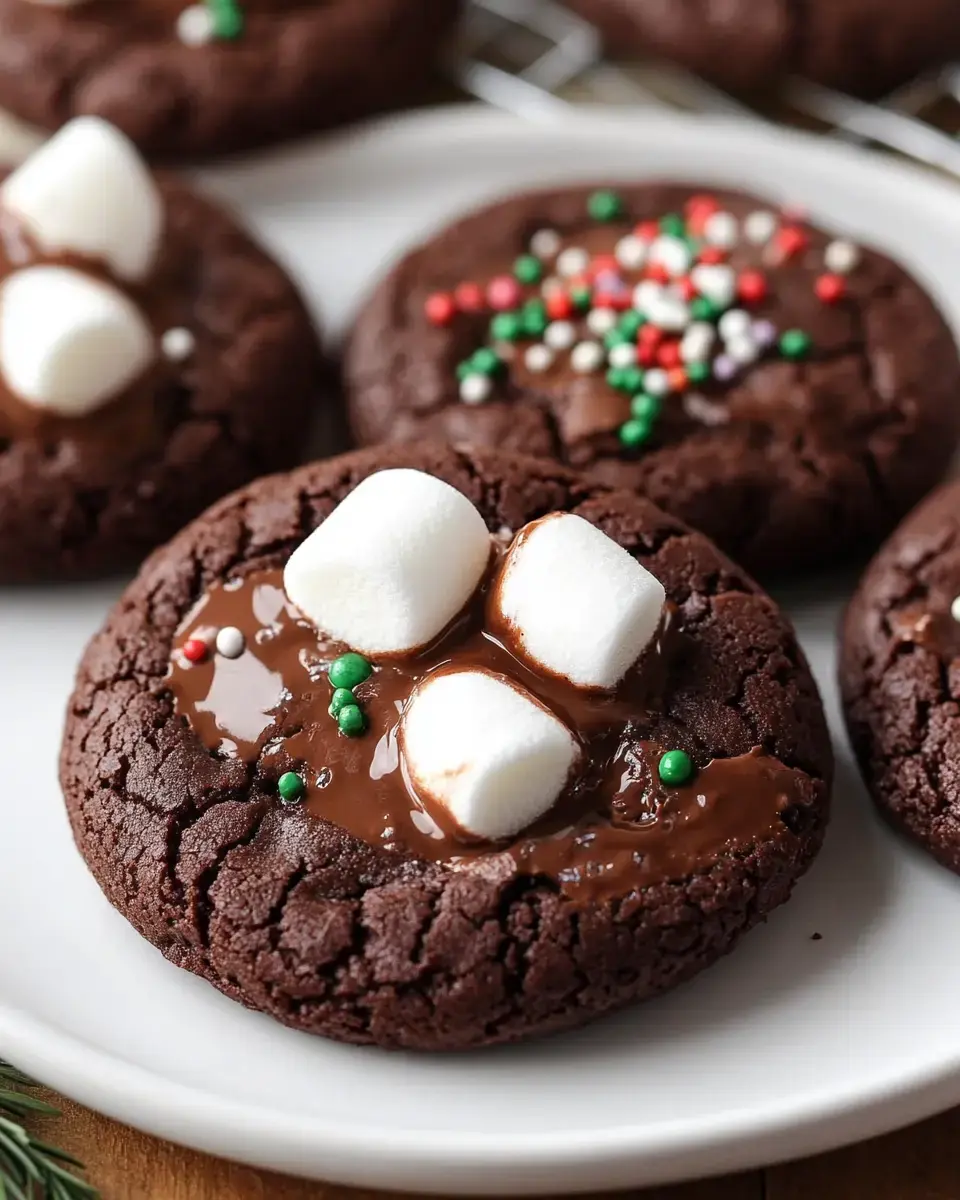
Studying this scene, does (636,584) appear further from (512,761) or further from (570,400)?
(570,400)

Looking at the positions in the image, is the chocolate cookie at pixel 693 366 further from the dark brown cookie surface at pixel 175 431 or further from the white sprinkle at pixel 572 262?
the dark brown cookie surface at pixel 175 431

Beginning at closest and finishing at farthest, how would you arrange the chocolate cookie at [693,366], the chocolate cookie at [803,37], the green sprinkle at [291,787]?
the green sprinkle at [291,787], the chocolate cookie at [693,366], the chocolate cookie at [803,37]

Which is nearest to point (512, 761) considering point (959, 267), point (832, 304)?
point (832, 304)

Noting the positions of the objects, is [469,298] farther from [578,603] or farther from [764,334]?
[578,603]

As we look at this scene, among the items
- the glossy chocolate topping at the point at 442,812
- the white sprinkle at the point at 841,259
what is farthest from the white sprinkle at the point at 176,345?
the white sprinkle at the point at 841,259

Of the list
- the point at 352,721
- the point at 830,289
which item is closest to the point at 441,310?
the point at 830,289

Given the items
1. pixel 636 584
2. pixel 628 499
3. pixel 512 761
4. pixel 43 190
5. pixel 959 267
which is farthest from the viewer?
pixel 959 267

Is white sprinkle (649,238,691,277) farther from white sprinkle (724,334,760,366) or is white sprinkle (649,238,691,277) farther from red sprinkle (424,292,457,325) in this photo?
red sprinkle (424,292,457,325)
